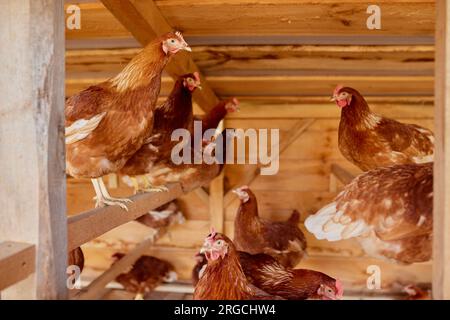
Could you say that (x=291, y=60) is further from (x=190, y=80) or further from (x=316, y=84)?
(x=190, y=80)

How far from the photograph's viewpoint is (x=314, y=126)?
2031mm

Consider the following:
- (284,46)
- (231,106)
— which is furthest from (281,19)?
(231,106)

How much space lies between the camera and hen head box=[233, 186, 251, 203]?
1.74 meters

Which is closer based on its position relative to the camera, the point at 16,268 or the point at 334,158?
the point at 16,268

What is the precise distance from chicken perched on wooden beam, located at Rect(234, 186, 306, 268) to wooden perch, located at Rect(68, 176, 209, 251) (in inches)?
13.1

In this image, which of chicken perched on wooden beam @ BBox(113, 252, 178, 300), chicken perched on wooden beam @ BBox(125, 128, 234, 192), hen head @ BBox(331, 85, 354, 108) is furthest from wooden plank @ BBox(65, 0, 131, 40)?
chicken perched on wooden beam @ BBox(113, 252, 178, 300)

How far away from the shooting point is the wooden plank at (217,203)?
2.35m

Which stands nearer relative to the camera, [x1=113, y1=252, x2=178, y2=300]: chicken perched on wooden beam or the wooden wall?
the wooden wall

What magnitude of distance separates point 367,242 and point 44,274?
0.73 meters

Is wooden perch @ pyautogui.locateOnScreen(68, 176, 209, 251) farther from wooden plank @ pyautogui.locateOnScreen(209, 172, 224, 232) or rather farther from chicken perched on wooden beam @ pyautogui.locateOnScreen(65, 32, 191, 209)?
wooden plank @ pyautogui.locateOnScreen(209, 172, 224, 232)

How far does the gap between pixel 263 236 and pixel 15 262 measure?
3.88ft

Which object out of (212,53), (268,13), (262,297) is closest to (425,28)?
(268,13)

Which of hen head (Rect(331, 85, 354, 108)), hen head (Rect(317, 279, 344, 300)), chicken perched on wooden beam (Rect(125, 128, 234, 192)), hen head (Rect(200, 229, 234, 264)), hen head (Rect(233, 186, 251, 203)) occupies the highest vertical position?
hen head (Rect(331, 85, 354, 108))

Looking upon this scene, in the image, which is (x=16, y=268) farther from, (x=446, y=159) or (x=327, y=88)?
(x=327, y=88)
